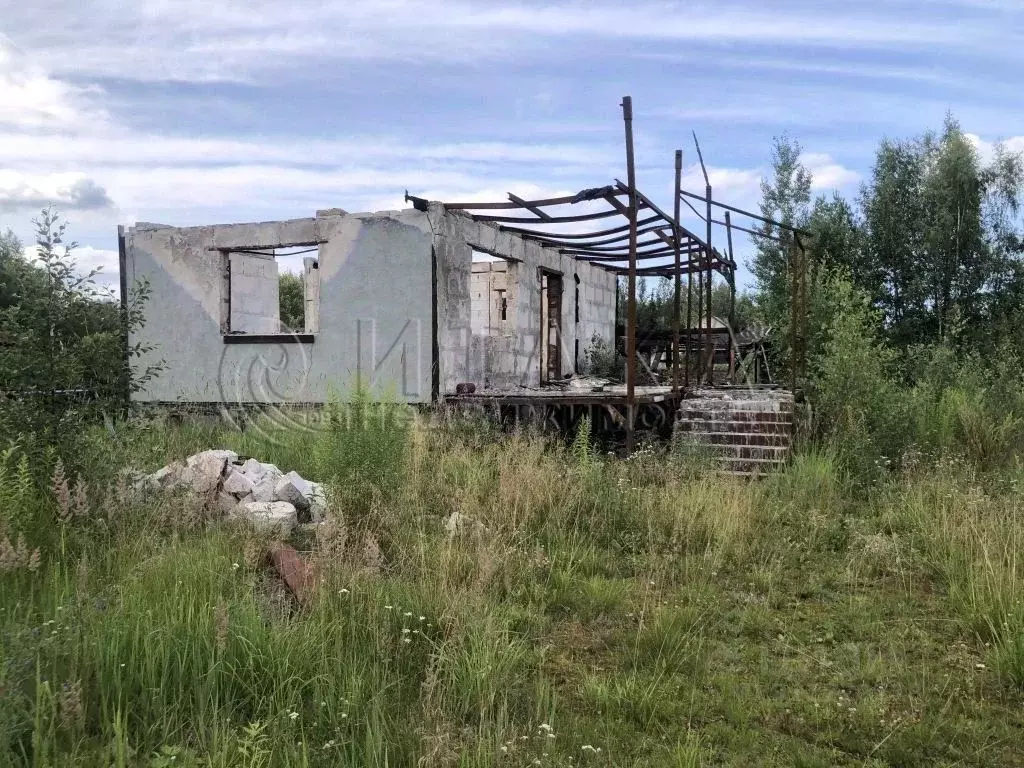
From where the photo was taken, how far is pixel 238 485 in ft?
18.8

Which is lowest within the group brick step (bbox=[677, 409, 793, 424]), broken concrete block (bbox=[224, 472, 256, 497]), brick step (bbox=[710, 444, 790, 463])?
brick step (bbox=[710, 444, 790, 463])

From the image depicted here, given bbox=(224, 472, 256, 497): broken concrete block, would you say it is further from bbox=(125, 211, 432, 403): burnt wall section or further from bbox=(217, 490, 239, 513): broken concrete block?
bbox=(125, 211, 432, 403): burnt wall section

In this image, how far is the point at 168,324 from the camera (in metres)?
11.7

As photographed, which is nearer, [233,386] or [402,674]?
[402,674]

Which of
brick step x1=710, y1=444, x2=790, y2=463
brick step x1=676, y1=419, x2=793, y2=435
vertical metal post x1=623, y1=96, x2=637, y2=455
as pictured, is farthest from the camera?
brick step x1=676, y1=419, x2=793, y2=435

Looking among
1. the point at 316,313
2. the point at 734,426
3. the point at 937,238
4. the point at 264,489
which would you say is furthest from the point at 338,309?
the point at 937,238

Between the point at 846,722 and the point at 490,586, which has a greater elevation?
the point at 490,586

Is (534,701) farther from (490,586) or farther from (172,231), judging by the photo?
(172,231)

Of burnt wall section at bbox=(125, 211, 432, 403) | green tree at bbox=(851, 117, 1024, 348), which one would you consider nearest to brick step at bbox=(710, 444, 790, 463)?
burnt wall section at bbox=(125, 211, 432, 403)

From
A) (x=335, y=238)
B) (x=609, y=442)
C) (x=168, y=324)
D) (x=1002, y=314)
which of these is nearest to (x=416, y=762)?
(x=609, y=442)

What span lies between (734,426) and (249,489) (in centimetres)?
573

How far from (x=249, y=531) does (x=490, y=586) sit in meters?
1.63

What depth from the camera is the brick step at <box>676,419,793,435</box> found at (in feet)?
28.9

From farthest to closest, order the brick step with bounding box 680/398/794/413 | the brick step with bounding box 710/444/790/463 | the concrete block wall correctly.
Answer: the concrete block wall → the brick step with bounding box 680/398/794/413 → the brick step with bounding box 710/444/790/463
